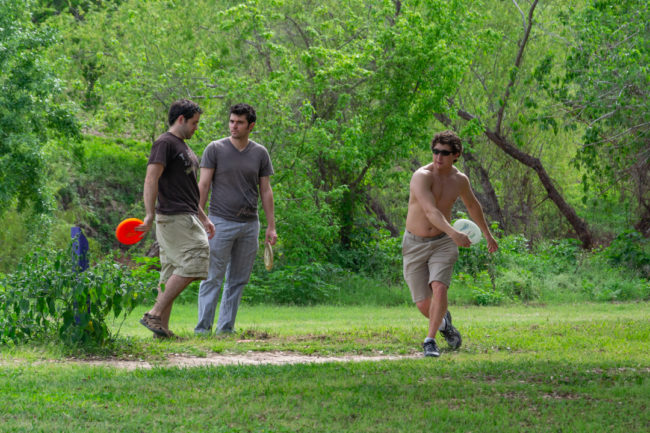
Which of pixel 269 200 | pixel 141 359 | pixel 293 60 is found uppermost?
pixel 293 60

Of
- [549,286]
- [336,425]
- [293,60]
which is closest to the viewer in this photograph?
[336,425]

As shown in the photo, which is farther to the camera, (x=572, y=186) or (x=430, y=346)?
(x=572, y=186)

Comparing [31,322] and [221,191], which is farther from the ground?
[221,191]

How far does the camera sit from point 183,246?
8039 mm

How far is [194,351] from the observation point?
7.66m

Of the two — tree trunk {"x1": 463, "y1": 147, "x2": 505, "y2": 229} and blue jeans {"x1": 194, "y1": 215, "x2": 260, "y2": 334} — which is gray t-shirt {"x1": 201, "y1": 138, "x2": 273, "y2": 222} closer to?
blue jeans {"x1": 194, "y1": 215, "x2": 260, "y2": 334}

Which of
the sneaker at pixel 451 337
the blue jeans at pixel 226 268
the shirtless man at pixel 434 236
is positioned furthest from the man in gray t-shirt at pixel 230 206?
the sneaker at pixel 451 337

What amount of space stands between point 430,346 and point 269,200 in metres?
2.55

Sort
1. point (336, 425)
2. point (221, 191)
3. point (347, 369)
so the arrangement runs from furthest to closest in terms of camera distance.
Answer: point (221, 191)
point (347, 369)
point (336, 425)

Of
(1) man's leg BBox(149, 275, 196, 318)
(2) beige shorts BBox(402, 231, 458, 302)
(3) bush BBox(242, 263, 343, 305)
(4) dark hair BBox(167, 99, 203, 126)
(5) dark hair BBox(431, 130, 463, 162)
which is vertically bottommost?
(3) bush BBox(242, 263, 343, 305)

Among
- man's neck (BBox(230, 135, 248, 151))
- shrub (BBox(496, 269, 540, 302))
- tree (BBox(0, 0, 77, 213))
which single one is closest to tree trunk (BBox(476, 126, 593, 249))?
shrub (BBox(496, 269, 540, 302))

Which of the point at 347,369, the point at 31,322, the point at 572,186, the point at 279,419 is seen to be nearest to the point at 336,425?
the point at 279,419

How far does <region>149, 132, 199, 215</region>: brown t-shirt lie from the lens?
8000mm

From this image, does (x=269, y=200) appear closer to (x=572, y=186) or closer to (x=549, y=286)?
(x=549, y=286)
